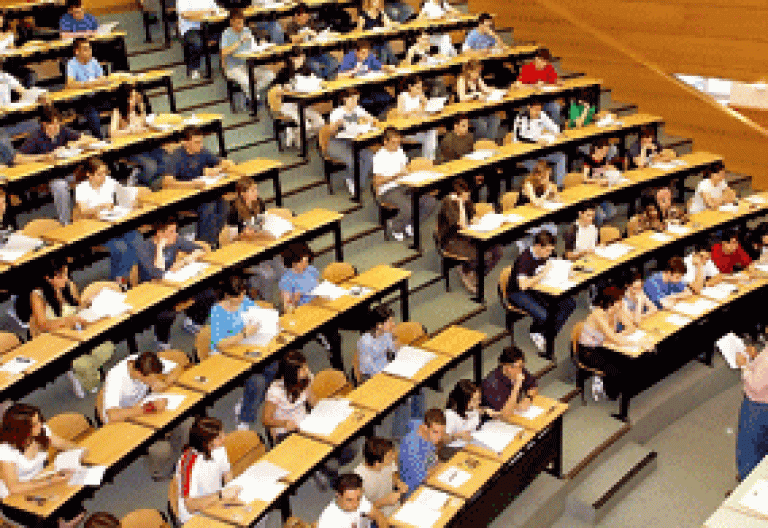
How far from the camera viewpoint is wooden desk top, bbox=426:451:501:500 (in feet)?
18.2

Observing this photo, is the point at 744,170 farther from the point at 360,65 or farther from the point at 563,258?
the point at 360,65

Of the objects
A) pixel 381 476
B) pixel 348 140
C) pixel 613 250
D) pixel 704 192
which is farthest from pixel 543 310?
pixel 704 192

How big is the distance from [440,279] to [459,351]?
1.91 metres

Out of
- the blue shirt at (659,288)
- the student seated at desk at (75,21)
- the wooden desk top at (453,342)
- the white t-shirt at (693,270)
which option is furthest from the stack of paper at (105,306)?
the white t-shirt at (693,270)

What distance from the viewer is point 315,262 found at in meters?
8.62

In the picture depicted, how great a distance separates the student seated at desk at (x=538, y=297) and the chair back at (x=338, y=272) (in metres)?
1.53

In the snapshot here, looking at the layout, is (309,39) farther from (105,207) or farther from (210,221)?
(105,207)

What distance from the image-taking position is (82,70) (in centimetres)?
952

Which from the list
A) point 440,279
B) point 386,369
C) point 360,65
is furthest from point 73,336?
point 360,65

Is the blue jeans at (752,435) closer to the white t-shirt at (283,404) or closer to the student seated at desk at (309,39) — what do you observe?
the white t-shirt at (283,404)

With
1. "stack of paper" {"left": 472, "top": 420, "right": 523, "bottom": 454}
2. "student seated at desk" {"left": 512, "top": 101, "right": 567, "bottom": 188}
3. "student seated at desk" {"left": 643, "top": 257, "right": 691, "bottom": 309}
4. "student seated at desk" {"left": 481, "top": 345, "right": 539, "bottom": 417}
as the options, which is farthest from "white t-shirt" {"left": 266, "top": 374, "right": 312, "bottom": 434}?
"student seated at desk" {"left": 512, "top": 101, "right": 567, "bottom": 188}

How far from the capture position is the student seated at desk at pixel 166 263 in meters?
7.22

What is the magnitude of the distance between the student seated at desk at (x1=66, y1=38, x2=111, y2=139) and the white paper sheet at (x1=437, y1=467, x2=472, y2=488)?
5.81 meters

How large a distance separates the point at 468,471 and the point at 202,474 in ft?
5.87
